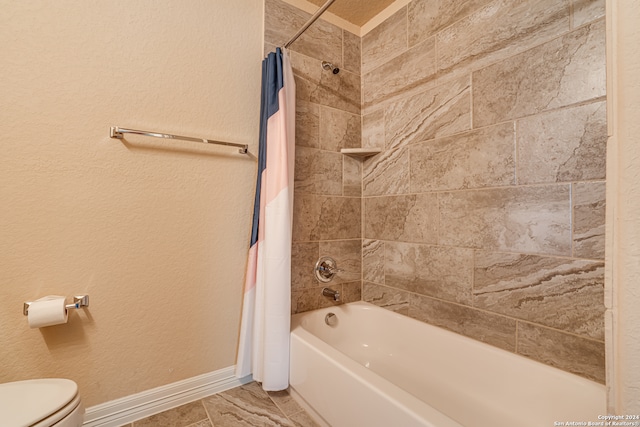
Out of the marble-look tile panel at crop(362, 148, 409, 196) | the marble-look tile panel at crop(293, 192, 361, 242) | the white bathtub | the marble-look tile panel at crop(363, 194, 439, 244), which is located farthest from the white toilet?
the marble-look tile panel at crop(362, 148, 409, 196)

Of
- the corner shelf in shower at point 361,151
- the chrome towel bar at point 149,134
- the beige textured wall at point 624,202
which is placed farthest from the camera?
the corner shelf in shower at point 361,151

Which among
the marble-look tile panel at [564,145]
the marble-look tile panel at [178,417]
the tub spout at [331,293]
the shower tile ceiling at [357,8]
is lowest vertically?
the marble-look tile panel at [178,417]

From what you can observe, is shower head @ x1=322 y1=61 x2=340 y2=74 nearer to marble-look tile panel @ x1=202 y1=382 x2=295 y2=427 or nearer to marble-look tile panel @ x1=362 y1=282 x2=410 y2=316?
marble-look tile panel @ x1=362 y1=282 x2=410 y2=316

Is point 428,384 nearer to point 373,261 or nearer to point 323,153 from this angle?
point 373,261

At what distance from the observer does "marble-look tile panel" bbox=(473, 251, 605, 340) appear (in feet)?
3.23

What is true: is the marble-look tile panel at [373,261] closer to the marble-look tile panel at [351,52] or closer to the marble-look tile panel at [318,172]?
the marble-look tile panel at [318,172]

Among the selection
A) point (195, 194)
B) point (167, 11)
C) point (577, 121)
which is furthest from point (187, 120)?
point (577, 121)

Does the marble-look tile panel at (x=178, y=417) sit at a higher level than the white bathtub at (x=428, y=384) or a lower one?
lower

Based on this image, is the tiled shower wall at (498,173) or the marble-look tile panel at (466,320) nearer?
the tiled shower wall at (498,173)

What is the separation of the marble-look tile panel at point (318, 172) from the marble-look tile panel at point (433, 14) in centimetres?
85

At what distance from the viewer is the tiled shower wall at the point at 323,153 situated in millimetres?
1688

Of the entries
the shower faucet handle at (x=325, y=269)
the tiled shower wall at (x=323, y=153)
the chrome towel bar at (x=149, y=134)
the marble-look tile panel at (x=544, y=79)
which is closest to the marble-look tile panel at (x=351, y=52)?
the tiled shower wall at (x=323, y=153)

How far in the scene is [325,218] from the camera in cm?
179

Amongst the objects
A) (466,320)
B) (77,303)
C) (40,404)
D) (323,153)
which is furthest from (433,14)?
(40,404)
